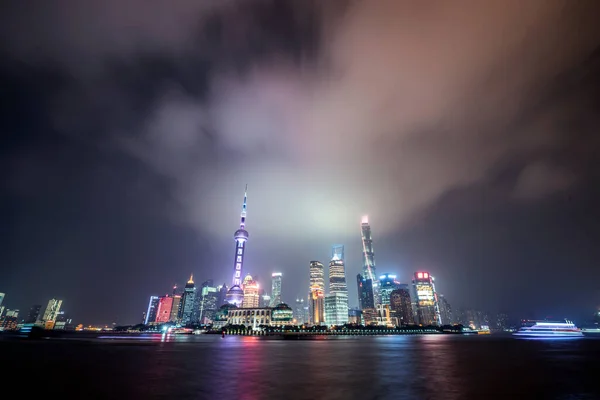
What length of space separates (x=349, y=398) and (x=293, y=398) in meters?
3.62

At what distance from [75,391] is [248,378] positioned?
1275 cm

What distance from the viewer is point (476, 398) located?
750 inches

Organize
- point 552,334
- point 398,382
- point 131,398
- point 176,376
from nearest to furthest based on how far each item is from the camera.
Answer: point 131,398, point 398,382, point 176,376, point 552,334

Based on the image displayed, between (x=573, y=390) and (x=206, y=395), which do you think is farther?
(x=573, y=390)

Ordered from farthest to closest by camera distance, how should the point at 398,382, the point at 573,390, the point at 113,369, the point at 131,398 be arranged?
1. the point at 113,369
2. the point at 398,382
3. the point at 573,390
4. the point at 131,398

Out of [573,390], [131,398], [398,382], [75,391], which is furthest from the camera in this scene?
[398,382]

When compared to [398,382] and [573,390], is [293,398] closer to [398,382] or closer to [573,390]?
[398,382]

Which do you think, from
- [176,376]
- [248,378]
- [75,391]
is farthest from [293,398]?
[75,391]

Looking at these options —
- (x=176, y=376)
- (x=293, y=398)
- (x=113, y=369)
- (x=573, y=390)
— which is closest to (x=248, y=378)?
(x=176, y=376)

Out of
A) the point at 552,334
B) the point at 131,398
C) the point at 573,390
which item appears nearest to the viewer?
the point at 131,398

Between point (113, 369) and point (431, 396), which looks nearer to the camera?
point (431, 396)

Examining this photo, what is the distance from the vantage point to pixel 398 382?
24.2m

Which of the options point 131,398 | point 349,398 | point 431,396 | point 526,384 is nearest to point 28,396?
point 131,398

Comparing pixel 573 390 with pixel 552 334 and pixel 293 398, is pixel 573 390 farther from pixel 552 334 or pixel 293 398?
pixel 552 334
